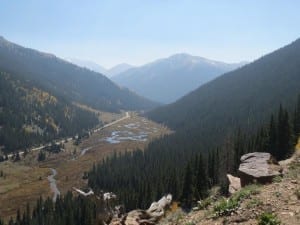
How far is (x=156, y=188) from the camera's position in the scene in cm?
12525

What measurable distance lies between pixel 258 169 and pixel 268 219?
22.0 m

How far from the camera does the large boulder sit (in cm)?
4078

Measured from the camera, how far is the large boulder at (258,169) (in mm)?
40781

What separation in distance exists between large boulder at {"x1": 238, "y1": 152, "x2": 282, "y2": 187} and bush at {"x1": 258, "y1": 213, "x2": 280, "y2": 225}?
16.6 metres

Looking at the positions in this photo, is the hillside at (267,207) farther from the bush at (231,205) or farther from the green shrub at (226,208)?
the green shrub at (226,208)

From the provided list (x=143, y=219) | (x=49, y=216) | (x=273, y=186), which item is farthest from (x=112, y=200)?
(x=273, y=186)

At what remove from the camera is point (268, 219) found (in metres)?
23.0

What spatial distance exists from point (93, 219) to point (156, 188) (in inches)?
935

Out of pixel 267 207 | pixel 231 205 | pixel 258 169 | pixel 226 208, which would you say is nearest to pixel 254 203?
pixel 267 207

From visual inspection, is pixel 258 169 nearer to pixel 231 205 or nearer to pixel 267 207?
pixel 231 205

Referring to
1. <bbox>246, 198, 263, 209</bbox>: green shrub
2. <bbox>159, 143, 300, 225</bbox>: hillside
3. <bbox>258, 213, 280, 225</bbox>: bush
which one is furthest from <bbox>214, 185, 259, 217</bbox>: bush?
<bbox>258, 213, 280, 225</bbox>: bush

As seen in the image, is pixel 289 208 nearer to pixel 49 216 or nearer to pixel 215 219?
pixel 215 219

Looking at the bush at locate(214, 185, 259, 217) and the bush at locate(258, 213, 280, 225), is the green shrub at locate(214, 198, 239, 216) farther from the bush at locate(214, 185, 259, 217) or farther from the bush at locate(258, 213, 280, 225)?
the bush at locate(258, 213, 280, 225)

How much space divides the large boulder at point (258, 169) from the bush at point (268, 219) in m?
16.6
